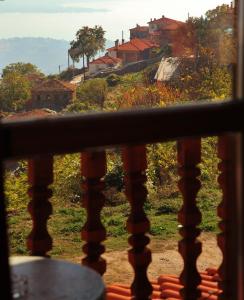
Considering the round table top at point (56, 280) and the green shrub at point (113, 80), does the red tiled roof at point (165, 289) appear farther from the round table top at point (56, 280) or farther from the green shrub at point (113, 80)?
the green shrub at point (113, 80)

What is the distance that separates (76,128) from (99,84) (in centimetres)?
3389

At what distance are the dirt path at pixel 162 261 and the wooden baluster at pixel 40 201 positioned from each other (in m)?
8.84

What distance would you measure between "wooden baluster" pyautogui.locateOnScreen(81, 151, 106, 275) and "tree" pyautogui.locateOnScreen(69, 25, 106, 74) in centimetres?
4335

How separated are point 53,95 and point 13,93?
2.30 m

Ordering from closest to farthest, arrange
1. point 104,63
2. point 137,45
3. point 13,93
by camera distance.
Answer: point 13,93 → point 137,45 → point 104,63

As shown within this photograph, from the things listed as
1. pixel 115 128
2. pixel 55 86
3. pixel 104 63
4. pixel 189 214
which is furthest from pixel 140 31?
pixel 115 128

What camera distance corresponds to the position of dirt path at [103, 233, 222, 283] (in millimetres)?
10781

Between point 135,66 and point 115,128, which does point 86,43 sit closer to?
point 135,66

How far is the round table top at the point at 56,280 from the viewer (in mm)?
1000

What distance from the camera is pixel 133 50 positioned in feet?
134

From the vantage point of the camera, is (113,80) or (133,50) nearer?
(113,80)

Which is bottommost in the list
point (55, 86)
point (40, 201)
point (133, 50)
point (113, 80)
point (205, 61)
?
point (40, 201)

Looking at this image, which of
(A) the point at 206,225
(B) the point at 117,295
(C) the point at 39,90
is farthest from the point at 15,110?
(B) the point at 117,295

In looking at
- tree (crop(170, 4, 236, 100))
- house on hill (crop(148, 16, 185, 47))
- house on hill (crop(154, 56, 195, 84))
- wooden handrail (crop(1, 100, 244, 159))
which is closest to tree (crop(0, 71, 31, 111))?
house on hill (crop(148, 16, 185, 47))
